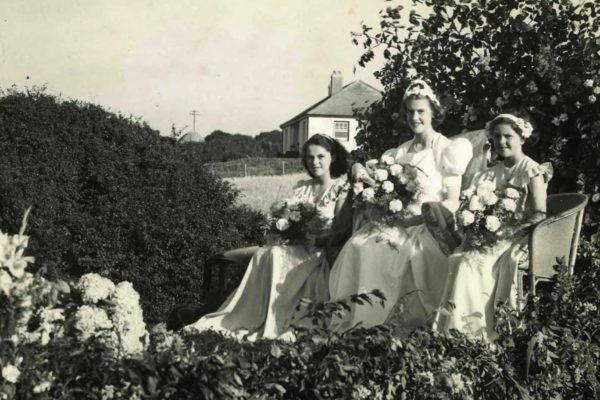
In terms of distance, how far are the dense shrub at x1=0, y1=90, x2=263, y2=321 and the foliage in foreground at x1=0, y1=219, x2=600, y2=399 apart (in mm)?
5459

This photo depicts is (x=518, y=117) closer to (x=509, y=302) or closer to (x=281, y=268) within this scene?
(x=509, y=302)

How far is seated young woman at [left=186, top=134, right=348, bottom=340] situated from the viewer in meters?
6.66

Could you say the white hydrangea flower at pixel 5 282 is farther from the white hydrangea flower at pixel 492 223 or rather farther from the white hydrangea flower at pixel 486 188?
the white hydrangea flower at pixel 486 188

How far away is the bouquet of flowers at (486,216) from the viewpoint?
5.46 meters

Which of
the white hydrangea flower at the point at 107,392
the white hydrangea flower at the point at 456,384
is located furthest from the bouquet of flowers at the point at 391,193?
the white hydrangea flower at the point at 107,392

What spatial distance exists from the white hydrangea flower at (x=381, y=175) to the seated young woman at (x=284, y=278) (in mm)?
517

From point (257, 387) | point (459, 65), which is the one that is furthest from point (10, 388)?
point (459, 65)

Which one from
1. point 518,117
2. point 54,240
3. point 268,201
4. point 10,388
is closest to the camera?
point 10,388

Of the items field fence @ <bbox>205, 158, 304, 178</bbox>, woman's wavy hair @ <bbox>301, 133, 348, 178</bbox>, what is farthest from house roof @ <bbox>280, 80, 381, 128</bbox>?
woman's wavy hair @ <bbox>301, 133, 348, 178</bbox>

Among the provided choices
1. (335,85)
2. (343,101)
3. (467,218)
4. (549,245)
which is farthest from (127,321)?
(335,85)

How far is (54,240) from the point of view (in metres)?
9.54

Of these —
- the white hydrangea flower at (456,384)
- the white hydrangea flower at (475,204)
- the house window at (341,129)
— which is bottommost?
the white hydrangea flower at (456,384)

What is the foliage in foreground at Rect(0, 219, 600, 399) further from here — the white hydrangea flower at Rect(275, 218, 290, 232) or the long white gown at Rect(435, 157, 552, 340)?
the white hydrangea flower at Rect(275, 218, 290, 232)

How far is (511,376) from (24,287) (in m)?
2.69
